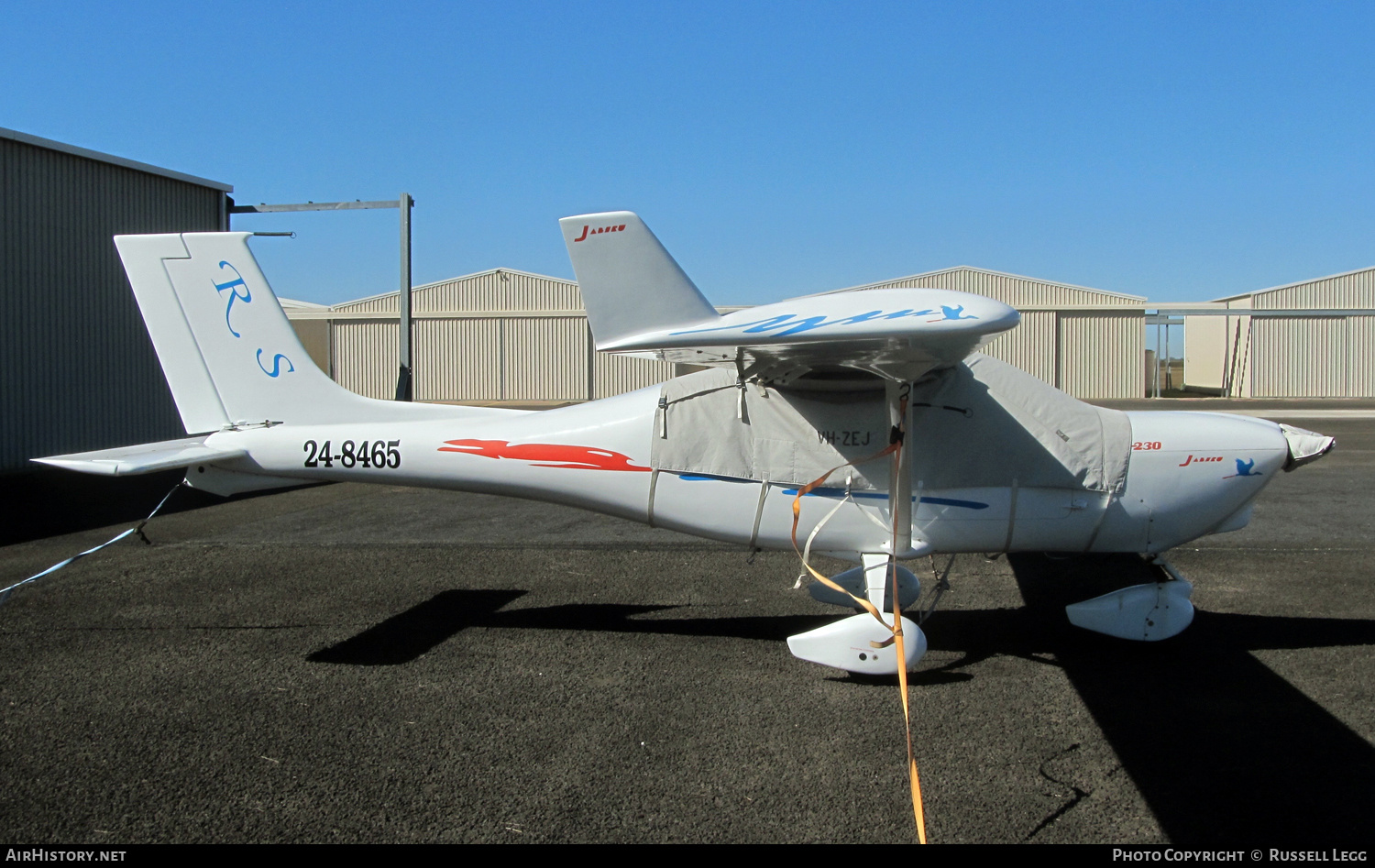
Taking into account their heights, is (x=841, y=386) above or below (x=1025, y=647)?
above

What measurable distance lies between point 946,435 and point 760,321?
1.85 metres

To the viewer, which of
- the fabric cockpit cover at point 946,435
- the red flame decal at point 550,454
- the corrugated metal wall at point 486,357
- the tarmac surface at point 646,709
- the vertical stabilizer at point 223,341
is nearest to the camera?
the tarmac surface at point 646,709

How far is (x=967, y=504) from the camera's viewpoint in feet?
16.7

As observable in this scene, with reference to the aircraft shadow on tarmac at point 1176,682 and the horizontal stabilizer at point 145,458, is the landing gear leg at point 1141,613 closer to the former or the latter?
the aircraft shadow on tarmac at point 1176,682

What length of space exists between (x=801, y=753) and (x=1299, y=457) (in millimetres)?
3516

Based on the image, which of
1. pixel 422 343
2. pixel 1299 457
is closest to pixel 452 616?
pixel 1299 457

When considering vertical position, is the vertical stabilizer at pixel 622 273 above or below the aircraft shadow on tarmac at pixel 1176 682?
above

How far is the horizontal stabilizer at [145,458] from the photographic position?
15.7 ft

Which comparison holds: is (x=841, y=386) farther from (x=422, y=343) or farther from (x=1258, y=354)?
(x=1258, y=354)

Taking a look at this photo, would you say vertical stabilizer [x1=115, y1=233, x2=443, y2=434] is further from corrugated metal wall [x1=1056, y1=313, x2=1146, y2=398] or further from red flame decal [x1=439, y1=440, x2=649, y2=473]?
corrugated metal wall [x1=1056, y1=313, x2=1146, y2=398]

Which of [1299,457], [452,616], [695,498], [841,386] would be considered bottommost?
[452,616]

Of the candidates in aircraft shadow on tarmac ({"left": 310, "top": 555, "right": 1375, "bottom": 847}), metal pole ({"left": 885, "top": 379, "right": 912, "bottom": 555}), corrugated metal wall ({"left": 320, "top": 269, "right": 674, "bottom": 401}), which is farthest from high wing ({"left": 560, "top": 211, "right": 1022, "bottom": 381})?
corrugated metal wall ({"left": 320, "top": 269, "right": 674, "bottom": 401})

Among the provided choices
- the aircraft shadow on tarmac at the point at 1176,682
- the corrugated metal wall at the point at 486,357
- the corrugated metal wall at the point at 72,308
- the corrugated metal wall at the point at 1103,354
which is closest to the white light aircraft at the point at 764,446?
the aircraft shadow on tarmac at the point at 1176,682

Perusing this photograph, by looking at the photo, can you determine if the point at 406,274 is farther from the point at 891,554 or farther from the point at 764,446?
the point at 891,554
